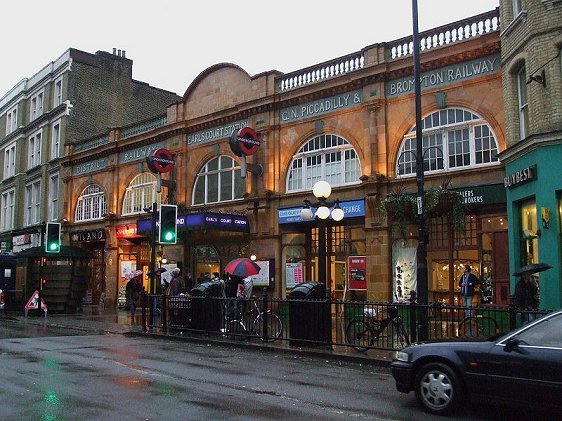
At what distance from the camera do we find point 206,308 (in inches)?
672

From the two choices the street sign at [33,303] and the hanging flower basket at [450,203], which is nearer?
the hanging flower basket at [450,203]

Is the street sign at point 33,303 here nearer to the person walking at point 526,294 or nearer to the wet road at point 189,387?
the wet road at point 189,387

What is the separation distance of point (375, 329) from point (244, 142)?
12.8 meters

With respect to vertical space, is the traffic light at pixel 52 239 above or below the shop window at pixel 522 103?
below

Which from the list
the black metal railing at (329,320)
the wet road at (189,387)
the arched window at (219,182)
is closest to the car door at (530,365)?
the wet road at (189,387)

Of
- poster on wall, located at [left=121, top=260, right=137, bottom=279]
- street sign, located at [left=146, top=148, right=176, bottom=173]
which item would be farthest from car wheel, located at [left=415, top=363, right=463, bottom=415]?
poster on wall, located at [left=121, top=260, right=137, bottom=279]

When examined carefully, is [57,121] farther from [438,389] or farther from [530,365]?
[530,365]

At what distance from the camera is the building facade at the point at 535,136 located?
1522 cm

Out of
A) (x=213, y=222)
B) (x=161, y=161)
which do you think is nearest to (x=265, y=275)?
(x=213, y=222)

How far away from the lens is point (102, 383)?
9562mm

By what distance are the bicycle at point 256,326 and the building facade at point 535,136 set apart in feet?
21.8

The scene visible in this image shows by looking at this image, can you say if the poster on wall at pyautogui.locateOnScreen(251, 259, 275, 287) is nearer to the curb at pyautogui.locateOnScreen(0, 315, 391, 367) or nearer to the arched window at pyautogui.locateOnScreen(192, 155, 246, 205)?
the arched window at pyautogui.locateOnScreen(192, 155, 246, 205)

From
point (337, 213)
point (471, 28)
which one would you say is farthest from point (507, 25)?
point (337, 213)

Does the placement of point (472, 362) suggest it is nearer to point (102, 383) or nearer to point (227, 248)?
point (102, 383)
